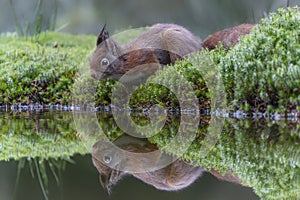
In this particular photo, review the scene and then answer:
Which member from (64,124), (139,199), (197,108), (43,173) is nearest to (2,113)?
(64,124)

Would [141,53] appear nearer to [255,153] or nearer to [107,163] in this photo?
[107,163]

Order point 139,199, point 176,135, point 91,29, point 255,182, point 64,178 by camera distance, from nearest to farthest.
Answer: point 139,199 < point 255,182 < point 64,178 < point 176,135 < point 91,29

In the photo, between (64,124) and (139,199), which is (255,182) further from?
(64,124)

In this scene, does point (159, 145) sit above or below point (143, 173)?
above

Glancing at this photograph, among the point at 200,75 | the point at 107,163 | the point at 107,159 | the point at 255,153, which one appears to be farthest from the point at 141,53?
the point at 255,153

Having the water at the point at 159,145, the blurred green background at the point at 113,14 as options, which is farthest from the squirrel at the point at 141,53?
the blurred green background at the point at 113,14

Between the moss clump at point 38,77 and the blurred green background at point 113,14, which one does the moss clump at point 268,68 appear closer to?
the moss clump at point 38,77
